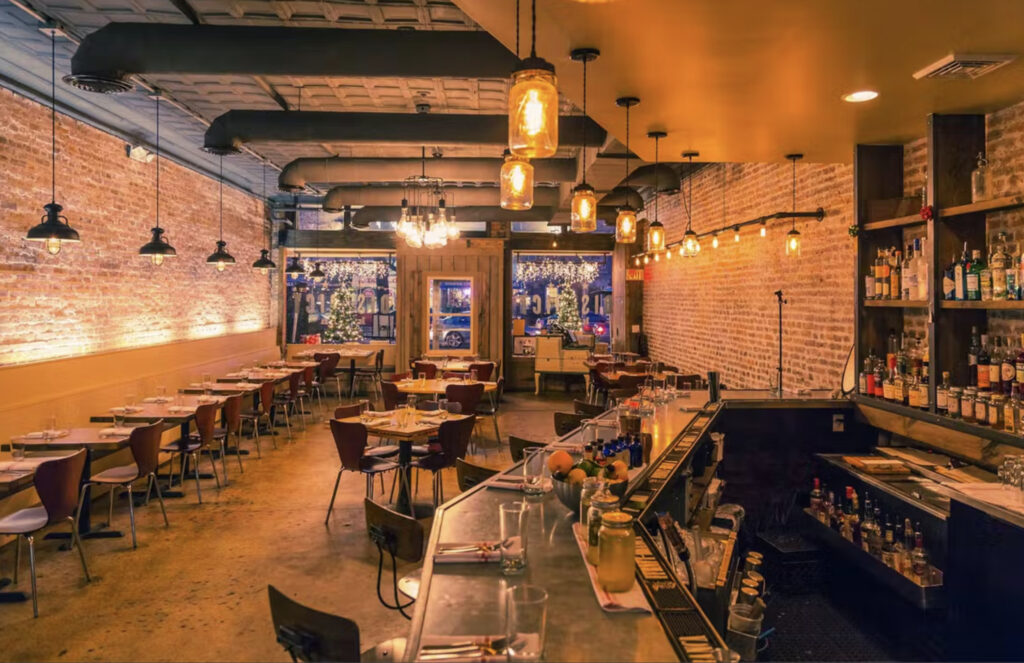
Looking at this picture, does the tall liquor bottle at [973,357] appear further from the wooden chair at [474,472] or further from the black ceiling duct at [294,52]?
the black ceiling duct at [294,52]

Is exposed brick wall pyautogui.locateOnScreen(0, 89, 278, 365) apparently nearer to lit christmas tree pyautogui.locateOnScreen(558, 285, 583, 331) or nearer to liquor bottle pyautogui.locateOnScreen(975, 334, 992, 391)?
lit christmas tree pyautogui.locateOnScreen(558, 285, 583, 331)

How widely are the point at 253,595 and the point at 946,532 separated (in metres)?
3.89

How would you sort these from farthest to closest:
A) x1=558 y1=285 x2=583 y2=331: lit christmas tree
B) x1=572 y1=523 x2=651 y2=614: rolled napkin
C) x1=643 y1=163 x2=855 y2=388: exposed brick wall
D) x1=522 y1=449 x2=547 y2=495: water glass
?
x1=558 y1=285 x2=583 y2=331: lit christmas tree
x1=643 y1=163 x2=855 y2=388: exposed brick wall
x1=522 y1=449 x2=547 y2=495: water glass
x1=572 y1=523 x2=651 y2=614: rolled napkin

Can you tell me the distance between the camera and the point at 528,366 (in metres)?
13.5

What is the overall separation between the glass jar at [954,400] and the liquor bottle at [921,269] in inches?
24.8

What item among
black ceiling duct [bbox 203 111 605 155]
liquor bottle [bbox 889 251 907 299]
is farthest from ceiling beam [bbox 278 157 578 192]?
liquor bottle [bbox 889 251 907 299]

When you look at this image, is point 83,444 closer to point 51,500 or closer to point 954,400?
point 51,500

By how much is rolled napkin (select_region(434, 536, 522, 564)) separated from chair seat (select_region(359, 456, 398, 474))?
11.1 ft

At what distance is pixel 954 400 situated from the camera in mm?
3877

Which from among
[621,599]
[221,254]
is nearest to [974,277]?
[621,599]

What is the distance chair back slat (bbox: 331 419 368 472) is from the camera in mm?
5438

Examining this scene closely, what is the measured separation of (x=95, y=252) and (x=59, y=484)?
14.1ft

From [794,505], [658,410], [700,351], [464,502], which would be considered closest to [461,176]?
[700,351]

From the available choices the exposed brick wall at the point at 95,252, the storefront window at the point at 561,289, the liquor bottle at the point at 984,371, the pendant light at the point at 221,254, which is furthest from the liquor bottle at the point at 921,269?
the storefront window at the point at 561,289
